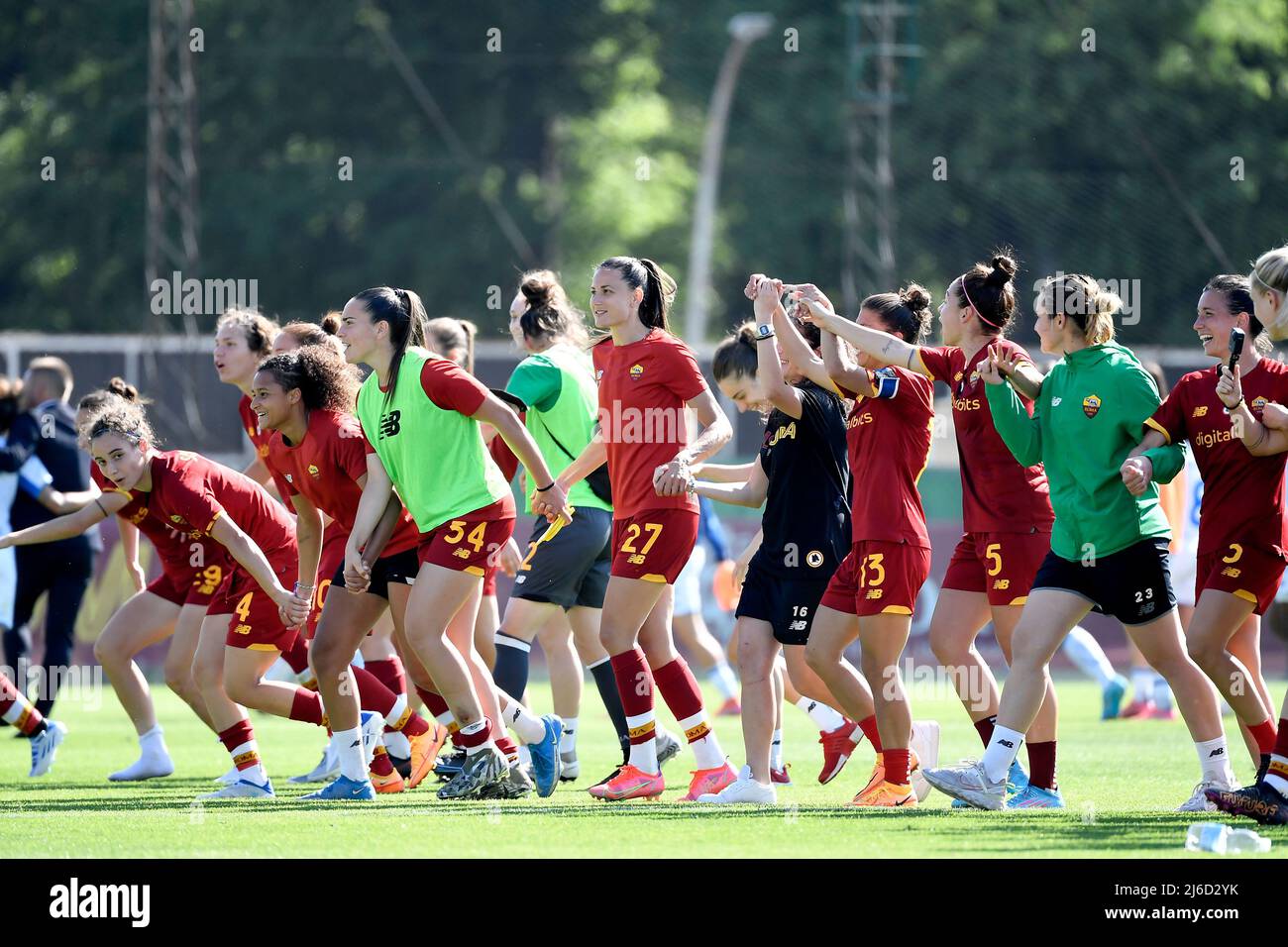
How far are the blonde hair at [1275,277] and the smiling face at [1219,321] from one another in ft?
2.31

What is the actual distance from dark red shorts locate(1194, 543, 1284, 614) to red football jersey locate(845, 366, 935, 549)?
118 cm

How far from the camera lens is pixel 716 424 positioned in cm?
841

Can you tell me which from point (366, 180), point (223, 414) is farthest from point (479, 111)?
point (223, 414)

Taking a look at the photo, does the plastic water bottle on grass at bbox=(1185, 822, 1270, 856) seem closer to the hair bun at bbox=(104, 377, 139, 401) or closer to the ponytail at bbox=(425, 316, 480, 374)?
the ponytail at bbox=(425, 316, 480, 374)

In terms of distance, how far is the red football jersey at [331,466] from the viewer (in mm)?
8445

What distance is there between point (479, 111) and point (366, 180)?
277cm

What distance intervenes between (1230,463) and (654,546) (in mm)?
2408

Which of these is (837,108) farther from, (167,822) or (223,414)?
(167,822)

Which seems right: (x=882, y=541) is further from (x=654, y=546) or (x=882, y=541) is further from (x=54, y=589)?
(x=54, y=589)

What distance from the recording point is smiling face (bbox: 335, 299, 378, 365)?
8.16m

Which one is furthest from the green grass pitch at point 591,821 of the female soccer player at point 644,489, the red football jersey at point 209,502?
the red football jersey at point 209,502

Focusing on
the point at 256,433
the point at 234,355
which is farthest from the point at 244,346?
the point at 256,433

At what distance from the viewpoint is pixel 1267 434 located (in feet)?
24.6

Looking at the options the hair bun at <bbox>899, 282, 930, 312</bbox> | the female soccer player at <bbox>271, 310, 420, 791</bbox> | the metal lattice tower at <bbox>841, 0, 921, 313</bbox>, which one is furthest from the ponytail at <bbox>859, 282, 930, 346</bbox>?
the metal lattice tower at <bbox>841, 0, 921, 313</bbox>
